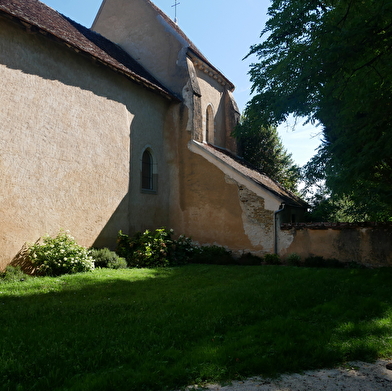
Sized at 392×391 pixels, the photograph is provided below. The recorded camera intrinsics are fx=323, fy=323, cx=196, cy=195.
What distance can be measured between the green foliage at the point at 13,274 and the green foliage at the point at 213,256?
5.94 meters

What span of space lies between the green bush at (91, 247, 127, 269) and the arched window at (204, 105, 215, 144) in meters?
9.83

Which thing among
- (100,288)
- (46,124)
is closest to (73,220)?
(46,124)

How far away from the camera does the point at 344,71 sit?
677 centimetres

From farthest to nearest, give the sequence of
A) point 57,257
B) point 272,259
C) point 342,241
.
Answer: point 272,259, point 342,241, point 57,257

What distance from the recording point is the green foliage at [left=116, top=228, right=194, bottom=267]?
11.1 m

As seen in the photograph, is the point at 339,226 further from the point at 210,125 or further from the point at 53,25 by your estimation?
the point at 53,25

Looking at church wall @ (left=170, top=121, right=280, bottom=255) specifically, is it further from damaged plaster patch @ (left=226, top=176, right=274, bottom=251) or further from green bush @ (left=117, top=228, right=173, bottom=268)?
green bush @ (left=117, top=228, right=173, bottom=268)

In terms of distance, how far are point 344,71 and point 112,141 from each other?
834 cm

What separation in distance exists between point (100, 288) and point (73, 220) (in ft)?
13.3

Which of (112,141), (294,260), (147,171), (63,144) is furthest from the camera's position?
(147,171)

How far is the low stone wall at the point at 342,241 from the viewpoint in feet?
33.5

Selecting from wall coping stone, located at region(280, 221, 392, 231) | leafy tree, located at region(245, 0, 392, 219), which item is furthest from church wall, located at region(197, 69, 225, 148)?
leafy tree, located at region(245, 0, 392, 219)

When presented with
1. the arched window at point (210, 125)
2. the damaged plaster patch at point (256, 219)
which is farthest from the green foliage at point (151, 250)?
the arched window at point (210, 125)

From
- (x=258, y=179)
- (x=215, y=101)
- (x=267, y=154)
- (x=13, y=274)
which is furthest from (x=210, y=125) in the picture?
(x=13, y=274)
